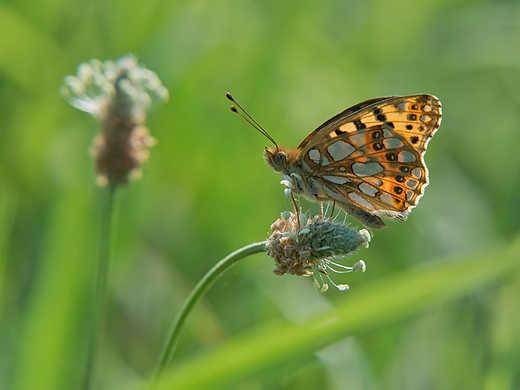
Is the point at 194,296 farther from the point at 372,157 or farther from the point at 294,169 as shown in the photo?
the point at 372,157

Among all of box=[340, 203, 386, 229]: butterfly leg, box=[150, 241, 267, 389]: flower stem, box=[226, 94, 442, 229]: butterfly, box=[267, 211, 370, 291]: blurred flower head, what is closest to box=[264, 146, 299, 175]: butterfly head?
box=[226, 94, 442, 229]: butterfly

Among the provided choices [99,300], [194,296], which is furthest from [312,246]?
[99,300]

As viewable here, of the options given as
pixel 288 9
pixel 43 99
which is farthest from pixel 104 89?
pixel 288 9

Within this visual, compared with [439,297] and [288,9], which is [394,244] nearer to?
[288,9]

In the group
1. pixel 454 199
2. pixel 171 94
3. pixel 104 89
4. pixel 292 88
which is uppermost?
pixel 292 88

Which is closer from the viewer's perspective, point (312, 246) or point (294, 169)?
point (312, 246)

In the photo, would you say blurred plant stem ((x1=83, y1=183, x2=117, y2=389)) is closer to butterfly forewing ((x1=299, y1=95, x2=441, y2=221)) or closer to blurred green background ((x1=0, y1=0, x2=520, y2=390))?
blurred green background ((x1=0, y1=0, x2=520, y2=390))
